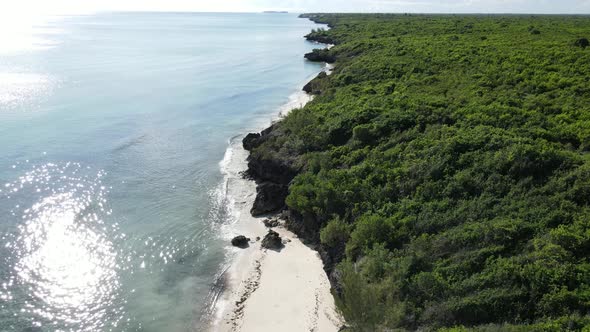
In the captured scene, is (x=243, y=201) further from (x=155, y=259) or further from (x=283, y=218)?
(x=155, y=259)

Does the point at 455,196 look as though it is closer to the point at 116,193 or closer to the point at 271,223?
the point at 271,223

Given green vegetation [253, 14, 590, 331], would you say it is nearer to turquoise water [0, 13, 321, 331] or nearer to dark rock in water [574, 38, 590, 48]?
turquoise water [0, 13, 321, 331]

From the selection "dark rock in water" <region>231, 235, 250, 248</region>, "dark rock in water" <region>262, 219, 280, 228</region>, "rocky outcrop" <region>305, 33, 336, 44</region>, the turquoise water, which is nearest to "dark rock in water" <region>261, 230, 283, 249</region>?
"dark rock in water" <region>231, 235, 250, 248</region>

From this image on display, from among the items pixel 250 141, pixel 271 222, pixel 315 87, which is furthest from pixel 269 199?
pixel 315 87

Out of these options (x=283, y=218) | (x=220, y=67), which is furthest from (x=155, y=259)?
(x=220, y=67)

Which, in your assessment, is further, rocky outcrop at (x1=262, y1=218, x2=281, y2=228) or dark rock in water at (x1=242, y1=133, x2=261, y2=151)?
dark rock in water at (x1=242, y1=133, x2=261, y2=151)

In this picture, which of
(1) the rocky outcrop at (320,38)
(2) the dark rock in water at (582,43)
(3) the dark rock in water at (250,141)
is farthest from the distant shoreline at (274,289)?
(1) the rocky outcrop at (320,38)
